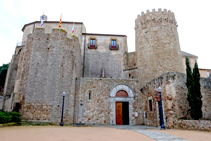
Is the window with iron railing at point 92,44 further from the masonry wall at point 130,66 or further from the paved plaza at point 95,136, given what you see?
the paved plaza at point 95,136

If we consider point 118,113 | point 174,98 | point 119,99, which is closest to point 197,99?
point 174,98

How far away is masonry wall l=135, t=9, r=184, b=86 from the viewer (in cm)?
1825

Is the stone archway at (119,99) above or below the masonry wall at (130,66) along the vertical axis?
below

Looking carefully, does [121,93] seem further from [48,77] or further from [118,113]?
[48,77]

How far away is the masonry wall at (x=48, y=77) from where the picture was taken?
14.1 m

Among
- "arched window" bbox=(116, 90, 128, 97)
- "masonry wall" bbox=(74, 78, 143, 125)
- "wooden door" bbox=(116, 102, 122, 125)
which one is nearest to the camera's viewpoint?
"masonry wall" bbox=(74, 78, 143, 125)

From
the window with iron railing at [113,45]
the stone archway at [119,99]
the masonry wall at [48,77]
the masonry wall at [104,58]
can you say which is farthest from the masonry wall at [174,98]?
the window with iron railing at [113,45]

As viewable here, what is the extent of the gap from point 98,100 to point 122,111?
2.87 meters

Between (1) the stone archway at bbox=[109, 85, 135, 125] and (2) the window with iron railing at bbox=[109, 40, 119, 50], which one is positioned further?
(2) the window with iron railing at bbox=[109, 40, 119, 50]

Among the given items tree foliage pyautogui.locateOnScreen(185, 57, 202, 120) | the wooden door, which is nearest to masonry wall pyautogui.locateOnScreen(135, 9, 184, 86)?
the wooden door

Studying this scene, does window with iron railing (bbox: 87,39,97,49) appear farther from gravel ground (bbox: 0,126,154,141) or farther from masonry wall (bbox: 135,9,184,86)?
gravel ground (bbox: 0,126,154,141)

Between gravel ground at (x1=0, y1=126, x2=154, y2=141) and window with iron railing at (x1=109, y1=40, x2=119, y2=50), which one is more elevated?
window with iron railing at (x1=109, y1=40, x2=119, y2=50)

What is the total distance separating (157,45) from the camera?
1894 centimetres

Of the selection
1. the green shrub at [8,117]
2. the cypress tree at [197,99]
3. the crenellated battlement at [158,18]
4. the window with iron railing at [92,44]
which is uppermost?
the crenellated battlement at [158,18]
